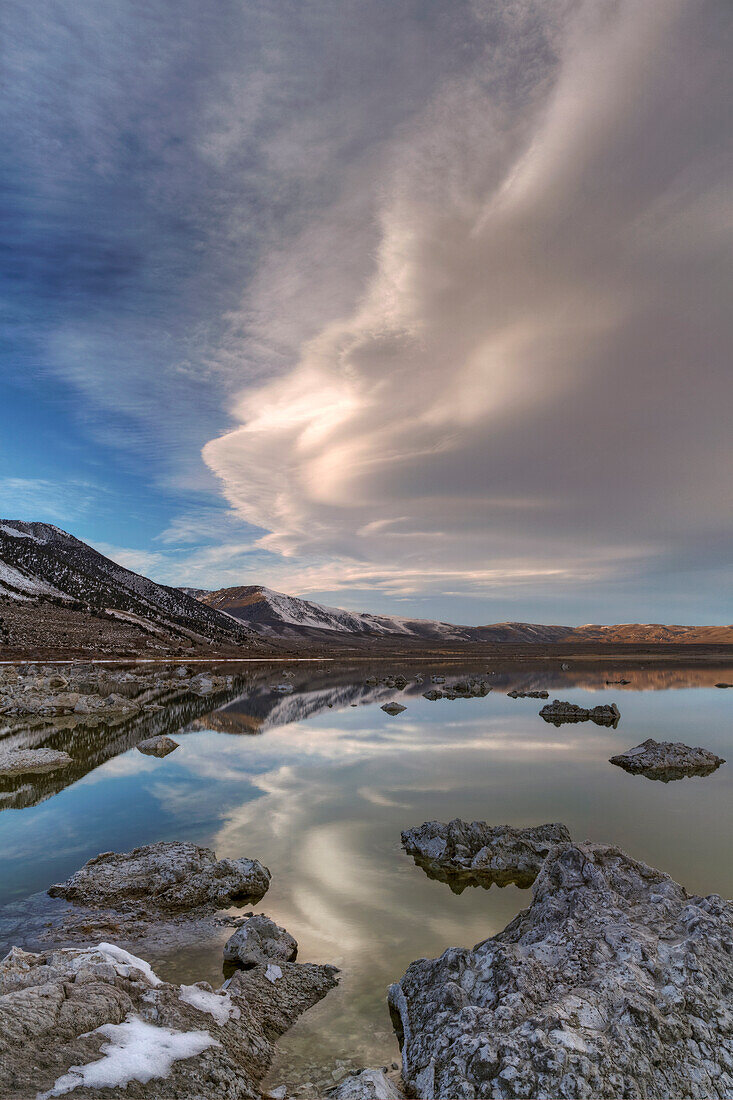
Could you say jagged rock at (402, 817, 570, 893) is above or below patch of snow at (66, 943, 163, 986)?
below

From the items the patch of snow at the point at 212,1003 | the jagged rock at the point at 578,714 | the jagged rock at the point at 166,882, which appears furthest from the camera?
the jagged rock at the point at 578,714

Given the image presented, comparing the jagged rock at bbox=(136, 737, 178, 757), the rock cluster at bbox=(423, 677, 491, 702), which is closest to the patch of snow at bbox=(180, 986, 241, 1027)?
the jagged rock at bbox=(136, 737, 178, 757)

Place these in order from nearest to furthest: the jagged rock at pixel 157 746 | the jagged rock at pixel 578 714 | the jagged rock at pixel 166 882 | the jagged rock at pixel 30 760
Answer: the jagged rock at pixel 166 882 → the jagged rock at pixel 30 760 → the jagged rock at pixel 157 746 → the jagged rock at pixel 578 714

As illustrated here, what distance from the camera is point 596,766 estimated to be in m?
31.0

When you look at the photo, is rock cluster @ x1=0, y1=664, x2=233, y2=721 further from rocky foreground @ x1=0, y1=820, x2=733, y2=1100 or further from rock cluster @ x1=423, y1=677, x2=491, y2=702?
rocky foreground @ x1=0, y1=820, x2=733, y2=1100

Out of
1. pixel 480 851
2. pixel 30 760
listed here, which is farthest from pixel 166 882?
pixel 30 760

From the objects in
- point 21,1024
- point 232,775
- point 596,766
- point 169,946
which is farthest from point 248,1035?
point 596,766

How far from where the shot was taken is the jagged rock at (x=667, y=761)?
29766mm

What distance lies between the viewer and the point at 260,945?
37.7 ft

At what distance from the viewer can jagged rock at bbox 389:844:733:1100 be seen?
621 centimetres

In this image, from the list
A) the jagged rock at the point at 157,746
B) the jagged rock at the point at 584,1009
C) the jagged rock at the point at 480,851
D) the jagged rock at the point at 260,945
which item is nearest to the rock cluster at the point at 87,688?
the jagged rock at the point at 157,746

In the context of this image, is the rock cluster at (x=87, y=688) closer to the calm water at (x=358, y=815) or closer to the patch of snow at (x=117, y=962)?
the calm water at (x=358, y=815)

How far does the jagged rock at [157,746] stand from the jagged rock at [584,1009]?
28861 millimetres

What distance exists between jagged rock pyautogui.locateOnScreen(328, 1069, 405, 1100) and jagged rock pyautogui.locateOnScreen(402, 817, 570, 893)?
9267mm
